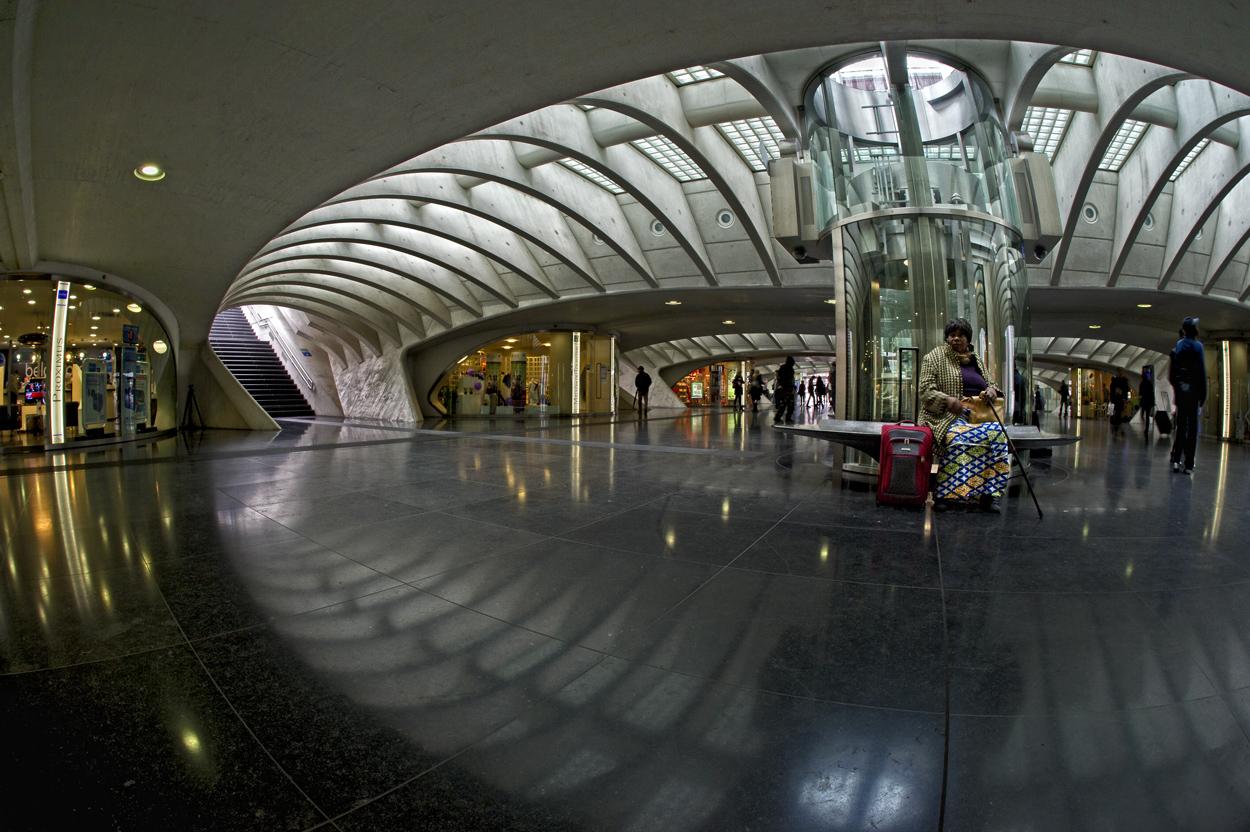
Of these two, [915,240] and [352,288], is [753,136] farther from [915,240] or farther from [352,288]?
[352,288]

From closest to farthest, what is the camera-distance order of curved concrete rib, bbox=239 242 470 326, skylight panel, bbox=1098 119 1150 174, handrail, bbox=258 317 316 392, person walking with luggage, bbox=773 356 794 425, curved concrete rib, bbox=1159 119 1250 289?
curved concrete rib, bbox=1159 119 1250 289 → skylight panel, bbox=1098 119 1150 174 → person walking with luggage, bbox=773 356 794 425 → curved concrete rib, bbox=239 242 470 326 → handrail, bbox=258 317 316 392

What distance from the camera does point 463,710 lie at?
2.00 metres

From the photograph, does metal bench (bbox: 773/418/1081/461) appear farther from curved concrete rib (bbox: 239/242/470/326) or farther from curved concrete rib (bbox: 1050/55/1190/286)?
curved concrete rib (bbox: 239/242/470/326)

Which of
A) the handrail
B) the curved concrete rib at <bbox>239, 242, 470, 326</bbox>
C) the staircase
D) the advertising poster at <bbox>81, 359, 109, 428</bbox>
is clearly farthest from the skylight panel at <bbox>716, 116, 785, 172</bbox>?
the handrail

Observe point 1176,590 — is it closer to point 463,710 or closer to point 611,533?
point 611,533

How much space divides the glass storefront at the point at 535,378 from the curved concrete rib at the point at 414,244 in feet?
21.9

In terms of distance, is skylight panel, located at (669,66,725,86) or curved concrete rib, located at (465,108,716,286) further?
skylight panel, located at (669,66,725,86)

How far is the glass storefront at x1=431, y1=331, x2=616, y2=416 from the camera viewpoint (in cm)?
3105

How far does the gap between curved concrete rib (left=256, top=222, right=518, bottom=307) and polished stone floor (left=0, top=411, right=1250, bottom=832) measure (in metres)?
16.5

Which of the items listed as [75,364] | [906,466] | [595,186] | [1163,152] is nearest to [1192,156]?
[1163,152]

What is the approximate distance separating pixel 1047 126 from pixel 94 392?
24041 millimetres

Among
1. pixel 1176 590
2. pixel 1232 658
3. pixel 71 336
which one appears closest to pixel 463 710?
pixel 1232 658

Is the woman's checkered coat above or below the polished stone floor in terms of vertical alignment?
above

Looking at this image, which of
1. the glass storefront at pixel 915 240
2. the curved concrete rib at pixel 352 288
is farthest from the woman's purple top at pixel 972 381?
the curved concrete rib at pixel 352 288
